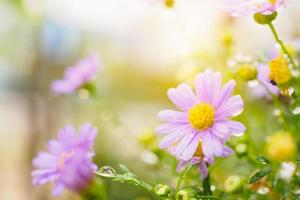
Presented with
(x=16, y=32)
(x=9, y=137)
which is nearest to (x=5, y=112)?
(x=9, y=137)

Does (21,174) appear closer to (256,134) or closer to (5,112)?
(5,112)

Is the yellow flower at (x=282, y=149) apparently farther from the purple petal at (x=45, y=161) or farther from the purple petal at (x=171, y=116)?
the purple petal at (x=45, y=161)

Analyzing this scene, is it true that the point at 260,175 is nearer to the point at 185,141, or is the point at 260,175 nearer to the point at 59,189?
the point at 185,141

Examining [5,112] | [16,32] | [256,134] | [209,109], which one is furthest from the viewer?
[5,112]

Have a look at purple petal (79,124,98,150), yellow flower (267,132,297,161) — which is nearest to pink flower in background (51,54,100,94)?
purple petal (79,124,98,150)

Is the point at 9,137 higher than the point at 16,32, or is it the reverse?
the point at 9,137

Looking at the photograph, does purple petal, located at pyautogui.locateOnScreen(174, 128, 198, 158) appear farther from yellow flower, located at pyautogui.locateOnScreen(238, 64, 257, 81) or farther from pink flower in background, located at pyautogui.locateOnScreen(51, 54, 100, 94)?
pink flower in background, located at pyautogui.locateOnScreen(51, 54, 100, 94)

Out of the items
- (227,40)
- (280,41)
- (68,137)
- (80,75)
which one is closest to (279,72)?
(280,41)
